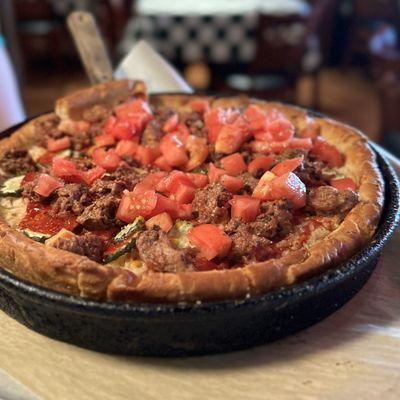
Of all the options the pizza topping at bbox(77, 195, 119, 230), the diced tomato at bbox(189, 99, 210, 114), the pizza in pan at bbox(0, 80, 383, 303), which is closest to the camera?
the pizza in pan at bbox(0, 80, 383, 303)

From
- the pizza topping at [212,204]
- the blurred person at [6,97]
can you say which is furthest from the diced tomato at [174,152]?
the blurred person at [6,97]

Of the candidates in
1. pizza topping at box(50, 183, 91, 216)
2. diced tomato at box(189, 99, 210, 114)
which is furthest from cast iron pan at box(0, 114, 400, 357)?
diced tomato at box(189, 99, 210, 114)

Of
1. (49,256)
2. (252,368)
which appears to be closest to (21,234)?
(49,256)

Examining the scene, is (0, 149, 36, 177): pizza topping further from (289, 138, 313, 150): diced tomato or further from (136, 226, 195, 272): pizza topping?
(289, 138, 313, 150): diced tomato

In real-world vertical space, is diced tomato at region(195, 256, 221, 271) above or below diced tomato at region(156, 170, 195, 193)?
below

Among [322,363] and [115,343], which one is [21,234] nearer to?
[115,343]

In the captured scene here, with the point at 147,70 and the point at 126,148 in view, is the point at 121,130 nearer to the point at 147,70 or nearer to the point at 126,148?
the point at 126,148
